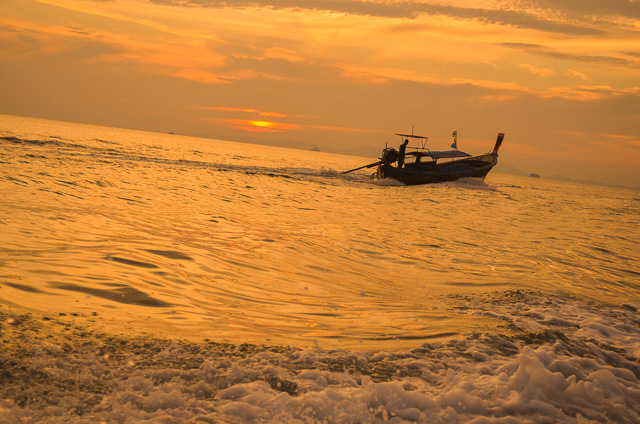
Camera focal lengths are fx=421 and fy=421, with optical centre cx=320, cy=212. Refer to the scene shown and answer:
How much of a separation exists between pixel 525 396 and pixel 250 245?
6856 millimetres

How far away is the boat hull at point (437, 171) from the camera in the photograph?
3966cm

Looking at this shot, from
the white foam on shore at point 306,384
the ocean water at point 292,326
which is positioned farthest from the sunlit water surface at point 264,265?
the white foam on shore at point 306,384

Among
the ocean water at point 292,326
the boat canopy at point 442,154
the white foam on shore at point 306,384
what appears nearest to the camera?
the white foam on shore at point 306,384

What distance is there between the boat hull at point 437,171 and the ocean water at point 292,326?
93.1 ft

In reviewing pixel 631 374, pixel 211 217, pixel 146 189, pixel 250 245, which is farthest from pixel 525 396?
pixel 146 189

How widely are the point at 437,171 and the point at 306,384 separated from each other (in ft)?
133

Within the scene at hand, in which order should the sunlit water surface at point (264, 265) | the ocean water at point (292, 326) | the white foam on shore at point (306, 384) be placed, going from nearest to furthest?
the white foam on shore at point (306, 384)
the ocean water at point (292, 326)
the sunlit water surface at point (264, 265)

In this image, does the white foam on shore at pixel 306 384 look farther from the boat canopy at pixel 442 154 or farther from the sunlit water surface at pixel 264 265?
the boat canopy at pixel 442 154

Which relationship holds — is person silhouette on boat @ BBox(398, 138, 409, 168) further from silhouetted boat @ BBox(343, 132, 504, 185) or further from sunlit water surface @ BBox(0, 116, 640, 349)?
sunlit water surface @ BBox(0, 116, 640, 349)

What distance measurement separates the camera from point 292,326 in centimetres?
495

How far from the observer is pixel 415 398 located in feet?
10.9

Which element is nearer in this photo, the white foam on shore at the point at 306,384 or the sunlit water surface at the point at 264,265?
the white foam on shore at the point at 306,384

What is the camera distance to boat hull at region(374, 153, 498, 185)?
130 feet

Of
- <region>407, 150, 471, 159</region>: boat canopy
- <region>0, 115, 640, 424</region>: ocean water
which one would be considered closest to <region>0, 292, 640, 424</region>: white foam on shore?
<region>0, 115, 640, 424</region>: ocean water
